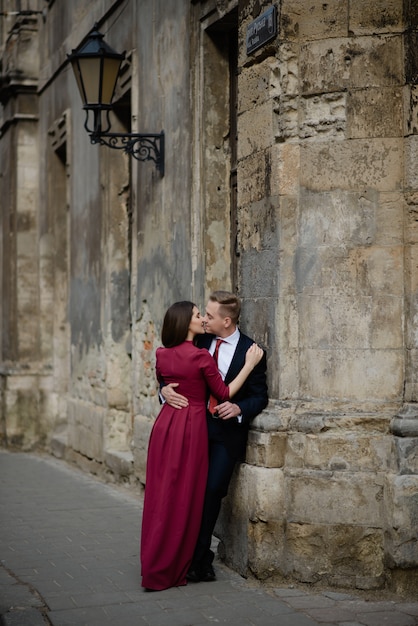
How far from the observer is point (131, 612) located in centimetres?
613

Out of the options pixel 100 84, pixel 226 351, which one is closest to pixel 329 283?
pixel 226 351

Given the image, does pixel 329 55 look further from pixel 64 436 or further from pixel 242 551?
pixel 64 436

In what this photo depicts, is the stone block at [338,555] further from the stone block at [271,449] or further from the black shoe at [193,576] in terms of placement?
the black shoe at [193,576]

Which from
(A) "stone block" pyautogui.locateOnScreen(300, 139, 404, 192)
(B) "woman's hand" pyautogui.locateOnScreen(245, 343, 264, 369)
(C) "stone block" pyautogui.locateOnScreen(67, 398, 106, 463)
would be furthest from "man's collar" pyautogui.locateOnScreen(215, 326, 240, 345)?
(C) "stone block" pyautogui.locateOnScreen(67, 398, 106, 463)

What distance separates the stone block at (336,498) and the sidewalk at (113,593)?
42 centimetres

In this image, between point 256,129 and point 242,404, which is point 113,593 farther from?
point 256,129

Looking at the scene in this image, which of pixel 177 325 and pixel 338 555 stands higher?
pixel 177 325

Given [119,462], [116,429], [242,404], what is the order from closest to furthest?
[242,404] → [119,462] → [116,429]

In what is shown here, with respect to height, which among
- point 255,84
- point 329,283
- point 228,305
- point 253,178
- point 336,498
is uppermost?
point 255,84

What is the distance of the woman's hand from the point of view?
6.89 metres

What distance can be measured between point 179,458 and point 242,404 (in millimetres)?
505

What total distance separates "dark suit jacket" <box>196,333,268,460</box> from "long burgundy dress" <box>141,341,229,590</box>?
117mm

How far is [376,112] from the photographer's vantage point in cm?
664

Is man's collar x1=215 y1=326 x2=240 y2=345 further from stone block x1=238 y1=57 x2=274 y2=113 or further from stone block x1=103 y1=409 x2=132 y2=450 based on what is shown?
stone block x1=103 y1=409 x2=132 y2=450
